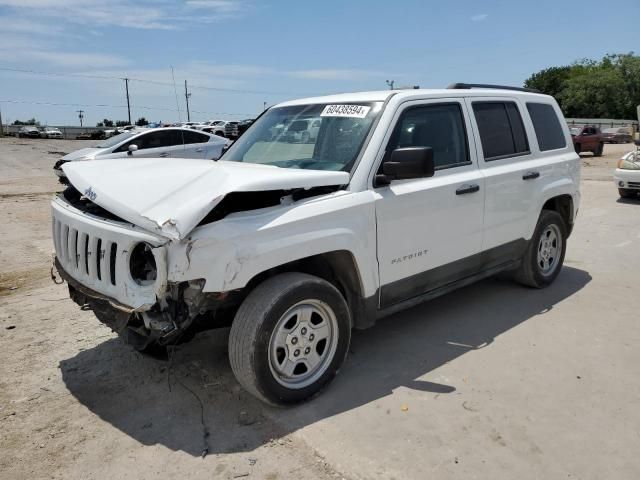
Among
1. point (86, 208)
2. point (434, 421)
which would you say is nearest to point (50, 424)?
point (86, 208)

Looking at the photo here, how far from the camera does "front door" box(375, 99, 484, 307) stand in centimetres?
377

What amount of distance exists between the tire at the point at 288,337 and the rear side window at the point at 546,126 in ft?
10.0

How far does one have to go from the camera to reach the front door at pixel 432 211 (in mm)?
3768

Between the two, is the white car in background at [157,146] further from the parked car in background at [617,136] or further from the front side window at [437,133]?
the parked car in background at [617,136]

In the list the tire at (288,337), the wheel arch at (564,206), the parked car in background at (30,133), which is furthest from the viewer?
the parked car in background at (30,133)

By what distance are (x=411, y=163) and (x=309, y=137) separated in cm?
98

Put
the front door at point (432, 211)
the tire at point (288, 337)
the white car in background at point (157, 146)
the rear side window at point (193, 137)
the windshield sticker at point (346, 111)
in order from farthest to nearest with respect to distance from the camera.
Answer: the rear side window at point (193, 137), the white car in background at point (157, 146), the windshield sticker at point (346, 111), the front door at point (432, 211), the tire at point (288, 337)

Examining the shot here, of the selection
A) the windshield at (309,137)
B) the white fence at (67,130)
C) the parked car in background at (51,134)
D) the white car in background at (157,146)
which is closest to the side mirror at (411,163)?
the windshield at (309,137)

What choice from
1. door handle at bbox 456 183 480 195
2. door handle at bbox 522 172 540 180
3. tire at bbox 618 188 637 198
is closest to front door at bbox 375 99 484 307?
door handle at bbox 456 183 480 195

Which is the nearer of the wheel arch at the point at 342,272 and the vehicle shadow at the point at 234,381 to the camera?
the vehicle shadow at the point at 234,381

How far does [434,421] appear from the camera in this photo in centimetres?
318

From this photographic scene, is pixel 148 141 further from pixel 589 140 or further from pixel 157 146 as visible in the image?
pixel 589 140

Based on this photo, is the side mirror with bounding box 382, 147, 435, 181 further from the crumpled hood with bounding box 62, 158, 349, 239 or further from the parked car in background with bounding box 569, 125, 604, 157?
the parked car in background with bounding box 569, 125, 604, 157

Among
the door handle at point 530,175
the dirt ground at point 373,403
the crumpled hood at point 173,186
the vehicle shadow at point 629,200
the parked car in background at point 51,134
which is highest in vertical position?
the parked car in background at point 51,134
